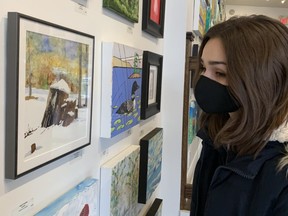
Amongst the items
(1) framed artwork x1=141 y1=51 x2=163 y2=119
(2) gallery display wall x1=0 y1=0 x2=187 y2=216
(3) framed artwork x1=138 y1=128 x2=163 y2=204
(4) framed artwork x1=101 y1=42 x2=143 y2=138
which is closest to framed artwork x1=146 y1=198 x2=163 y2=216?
(2) gallery display wall x1=0 y1=0 x2=187 y2=216

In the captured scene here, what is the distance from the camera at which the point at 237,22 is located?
1078mm

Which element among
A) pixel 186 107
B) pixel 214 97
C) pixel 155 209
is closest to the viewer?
pixel 214 97

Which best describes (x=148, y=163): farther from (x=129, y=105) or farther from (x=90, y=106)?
(x=90, y=106)

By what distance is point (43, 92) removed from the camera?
80 centimetres

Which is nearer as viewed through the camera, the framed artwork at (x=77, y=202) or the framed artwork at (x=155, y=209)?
the framed artwork at (x=77, y=202)

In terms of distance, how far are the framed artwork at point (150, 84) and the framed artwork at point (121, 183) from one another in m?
0.21

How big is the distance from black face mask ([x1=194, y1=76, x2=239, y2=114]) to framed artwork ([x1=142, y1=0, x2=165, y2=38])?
594mm

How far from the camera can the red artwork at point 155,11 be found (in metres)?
1.74

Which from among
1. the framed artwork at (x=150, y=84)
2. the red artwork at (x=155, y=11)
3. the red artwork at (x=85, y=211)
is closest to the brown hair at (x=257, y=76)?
the red artwork at (x=85, y=211)

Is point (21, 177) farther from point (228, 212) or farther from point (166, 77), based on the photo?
point (166, 77)

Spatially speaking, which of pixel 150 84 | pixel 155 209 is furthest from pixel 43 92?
pixel 155 209

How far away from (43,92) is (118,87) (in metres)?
0.51

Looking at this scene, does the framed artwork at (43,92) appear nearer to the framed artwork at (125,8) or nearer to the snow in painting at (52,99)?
the snow in painting at (52,99)

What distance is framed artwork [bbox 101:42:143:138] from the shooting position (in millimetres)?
1194
